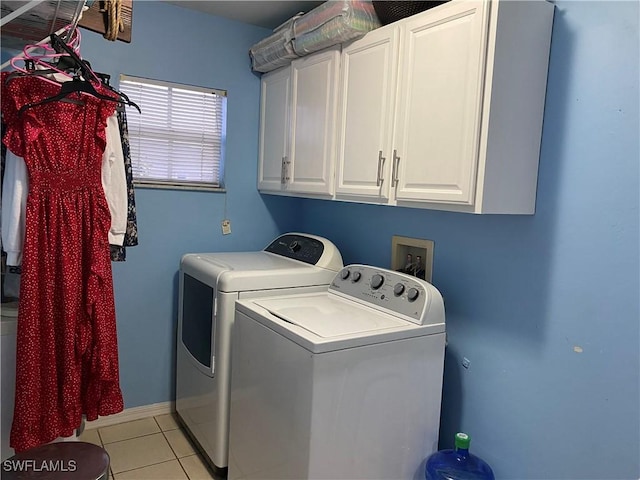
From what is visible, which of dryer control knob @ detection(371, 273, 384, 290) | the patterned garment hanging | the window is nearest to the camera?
the patterned garment hanging

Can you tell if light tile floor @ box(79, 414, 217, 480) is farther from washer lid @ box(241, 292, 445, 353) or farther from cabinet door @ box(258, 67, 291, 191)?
cabinet door @ box(258, 67, 291, 191)

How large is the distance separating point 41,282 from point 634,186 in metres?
2.03

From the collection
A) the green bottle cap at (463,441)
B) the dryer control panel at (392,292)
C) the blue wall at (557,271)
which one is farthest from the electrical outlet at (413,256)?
the green bottle cap at (463,441)

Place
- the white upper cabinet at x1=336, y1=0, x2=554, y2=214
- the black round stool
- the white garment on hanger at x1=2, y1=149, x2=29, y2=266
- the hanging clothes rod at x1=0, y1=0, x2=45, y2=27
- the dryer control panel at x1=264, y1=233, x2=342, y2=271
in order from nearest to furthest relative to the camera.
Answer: the hanging clothes rod at x1=0, y1=0, x2=45, y2=27 < the black round stool < the white upper cabinet at x1=336, y1=0, x2=554, y2=214 < the white garment on hanger at x1=2, y1=149, x2=29, y2=266 < the dryer control panel at x1=264, y1=233, x2=342, y2=271

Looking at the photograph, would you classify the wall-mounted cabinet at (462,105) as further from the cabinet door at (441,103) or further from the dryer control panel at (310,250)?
the dryer control panel at (310,250)

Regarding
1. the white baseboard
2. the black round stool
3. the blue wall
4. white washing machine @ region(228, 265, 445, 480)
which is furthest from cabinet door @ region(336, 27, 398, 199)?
the white baseboard

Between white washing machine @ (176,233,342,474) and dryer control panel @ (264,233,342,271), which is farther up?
dryer control panel @ (264,233,342,271)

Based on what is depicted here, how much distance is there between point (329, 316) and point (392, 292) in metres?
0.31

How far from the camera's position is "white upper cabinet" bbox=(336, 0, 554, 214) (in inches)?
61.2

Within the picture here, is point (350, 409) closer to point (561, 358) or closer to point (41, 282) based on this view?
point (561, 358)

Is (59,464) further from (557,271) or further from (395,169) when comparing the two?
(557,271)

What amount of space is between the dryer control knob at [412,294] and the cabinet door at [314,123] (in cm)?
67

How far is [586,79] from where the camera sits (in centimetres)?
157

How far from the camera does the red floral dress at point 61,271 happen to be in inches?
65.4
